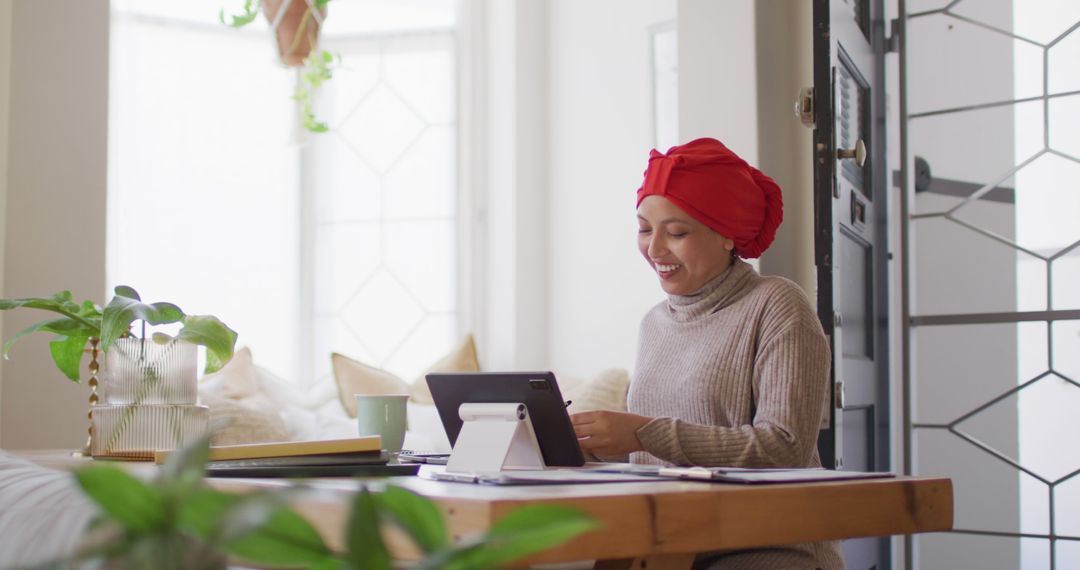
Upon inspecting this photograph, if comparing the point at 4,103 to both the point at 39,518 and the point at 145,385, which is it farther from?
the point at 39,518

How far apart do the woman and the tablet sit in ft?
0.52

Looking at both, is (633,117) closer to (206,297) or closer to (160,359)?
(206,297)

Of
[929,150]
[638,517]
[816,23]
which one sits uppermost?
[816,23]

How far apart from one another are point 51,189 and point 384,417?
166 centimetres

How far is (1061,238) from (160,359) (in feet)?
8.04

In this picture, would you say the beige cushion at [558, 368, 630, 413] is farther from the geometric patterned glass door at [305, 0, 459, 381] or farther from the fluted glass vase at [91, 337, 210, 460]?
the fluted glass vase at [91, 337, 210, 460]

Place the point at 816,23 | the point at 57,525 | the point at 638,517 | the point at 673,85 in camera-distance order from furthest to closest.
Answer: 1. the point at 673,85
2. the point at 816,23
3. the point at 638,517
4. the point at 57,525

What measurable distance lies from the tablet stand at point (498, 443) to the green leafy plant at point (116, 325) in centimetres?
55

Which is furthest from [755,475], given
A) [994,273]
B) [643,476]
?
[994,273]

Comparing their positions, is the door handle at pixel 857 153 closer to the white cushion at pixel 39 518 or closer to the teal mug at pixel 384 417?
the teal mug at pixel 384 417

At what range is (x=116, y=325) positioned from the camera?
5.91 feet

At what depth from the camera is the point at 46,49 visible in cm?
302

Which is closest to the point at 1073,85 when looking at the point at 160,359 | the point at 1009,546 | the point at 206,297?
the point at 1009,546

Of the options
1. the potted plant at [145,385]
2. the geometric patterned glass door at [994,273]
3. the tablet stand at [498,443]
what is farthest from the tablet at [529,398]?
the geometric patterned glass door at [994,273]
